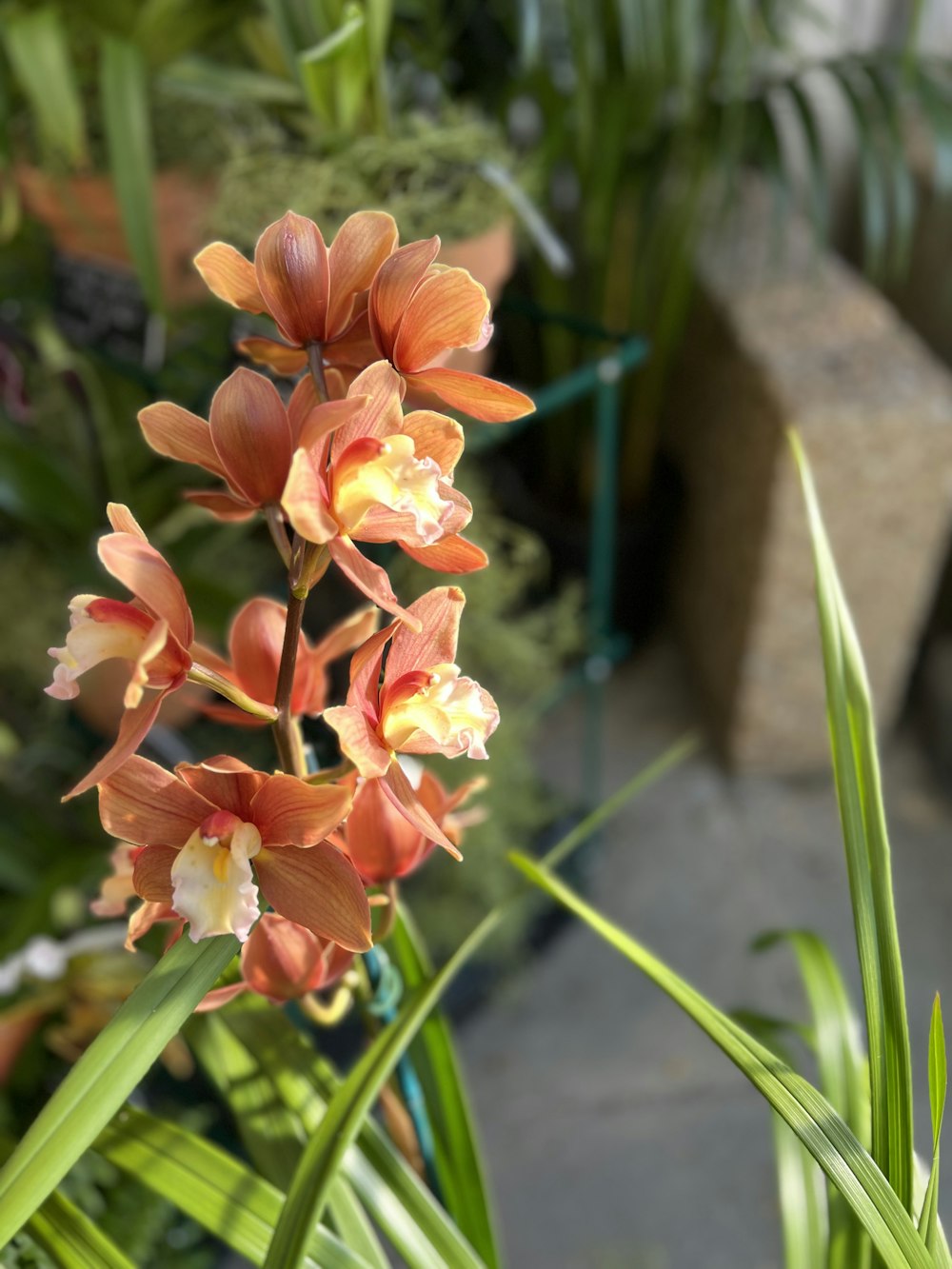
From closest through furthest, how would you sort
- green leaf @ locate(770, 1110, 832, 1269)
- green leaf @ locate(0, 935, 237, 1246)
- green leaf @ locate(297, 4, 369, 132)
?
green leaf @ locate(0, 935, 237, 1246) < green leaf @ locate(770, 1110, 832, 1269) < green leaf @ locate(297, 4, 369, 132)

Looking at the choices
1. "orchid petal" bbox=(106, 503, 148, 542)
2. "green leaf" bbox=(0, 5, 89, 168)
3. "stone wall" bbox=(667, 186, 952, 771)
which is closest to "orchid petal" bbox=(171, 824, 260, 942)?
"orchid petal" bbox=(106, 503, 148, 542)

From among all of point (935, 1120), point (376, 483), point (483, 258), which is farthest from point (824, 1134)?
point (483, 258)

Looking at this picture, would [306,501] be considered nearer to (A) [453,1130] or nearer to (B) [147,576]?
(B) [147,576]

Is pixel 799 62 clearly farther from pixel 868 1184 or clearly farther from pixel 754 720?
pixel 868 1184

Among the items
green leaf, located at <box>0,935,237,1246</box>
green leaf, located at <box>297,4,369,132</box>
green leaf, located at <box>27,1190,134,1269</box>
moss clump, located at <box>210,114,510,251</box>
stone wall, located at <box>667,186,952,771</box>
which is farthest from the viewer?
stone wall, located at <box>667,186,952,771</box>

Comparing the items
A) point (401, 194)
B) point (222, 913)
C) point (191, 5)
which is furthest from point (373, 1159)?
point (191, 5)

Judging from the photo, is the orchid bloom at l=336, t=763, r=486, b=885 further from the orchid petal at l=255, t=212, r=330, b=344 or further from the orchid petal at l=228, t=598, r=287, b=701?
the orchid petal at l=255, t=212, r=330, b=344

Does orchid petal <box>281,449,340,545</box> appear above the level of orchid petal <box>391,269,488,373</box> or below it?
below

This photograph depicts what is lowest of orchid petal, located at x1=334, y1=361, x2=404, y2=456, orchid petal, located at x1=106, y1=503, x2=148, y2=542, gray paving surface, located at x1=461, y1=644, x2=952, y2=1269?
gray paving surface, located at x1=461, y1=644, x2=952, y2=1269

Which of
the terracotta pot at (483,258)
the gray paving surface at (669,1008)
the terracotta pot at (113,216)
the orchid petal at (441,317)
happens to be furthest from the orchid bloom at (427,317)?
the gray paving surface at (669,1008)
